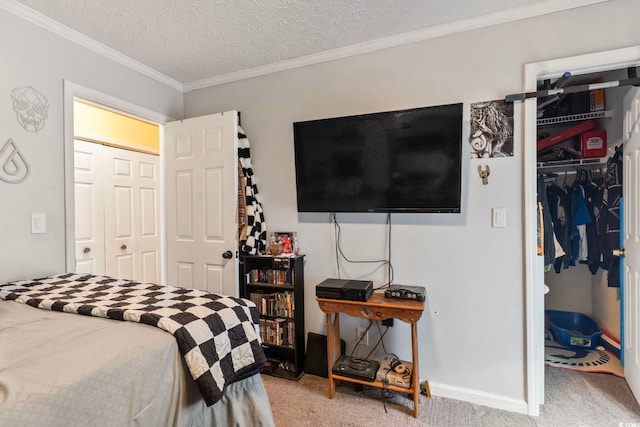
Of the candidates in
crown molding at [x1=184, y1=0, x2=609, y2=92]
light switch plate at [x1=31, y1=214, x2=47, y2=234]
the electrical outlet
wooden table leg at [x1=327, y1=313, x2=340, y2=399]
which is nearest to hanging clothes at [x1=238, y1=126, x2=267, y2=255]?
crown molding at [x1=184, y1=0, x2=609, y2=92]

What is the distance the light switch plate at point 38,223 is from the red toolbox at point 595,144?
4.16 metres

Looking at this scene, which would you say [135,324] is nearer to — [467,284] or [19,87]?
[19,87]

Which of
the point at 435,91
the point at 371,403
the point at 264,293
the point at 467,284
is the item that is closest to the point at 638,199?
the point at 467,284

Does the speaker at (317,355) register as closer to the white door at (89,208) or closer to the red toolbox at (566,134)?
the white door at (89,208)

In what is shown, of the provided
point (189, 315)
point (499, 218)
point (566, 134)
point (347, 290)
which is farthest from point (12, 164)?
point (566, 134)

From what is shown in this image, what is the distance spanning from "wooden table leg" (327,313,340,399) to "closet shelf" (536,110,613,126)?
2.48 metres

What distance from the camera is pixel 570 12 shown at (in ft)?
6.04

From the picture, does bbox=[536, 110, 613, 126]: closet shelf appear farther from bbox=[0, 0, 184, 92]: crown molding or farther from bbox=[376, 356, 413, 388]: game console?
bbox=[0, 0, 184, 92]: crown molding

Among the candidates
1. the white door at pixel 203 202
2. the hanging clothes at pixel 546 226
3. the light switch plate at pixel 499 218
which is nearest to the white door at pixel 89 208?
the white door at pixel 203 202

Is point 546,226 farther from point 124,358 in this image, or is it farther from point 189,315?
point 124,358

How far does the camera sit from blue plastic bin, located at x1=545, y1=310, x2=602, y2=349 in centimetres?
274

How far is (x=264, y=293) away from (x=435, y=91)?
1994 mm

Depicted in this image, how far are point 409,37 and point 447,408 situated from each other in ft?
8.17

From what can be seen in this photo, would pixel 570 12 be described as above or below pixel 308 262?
above
